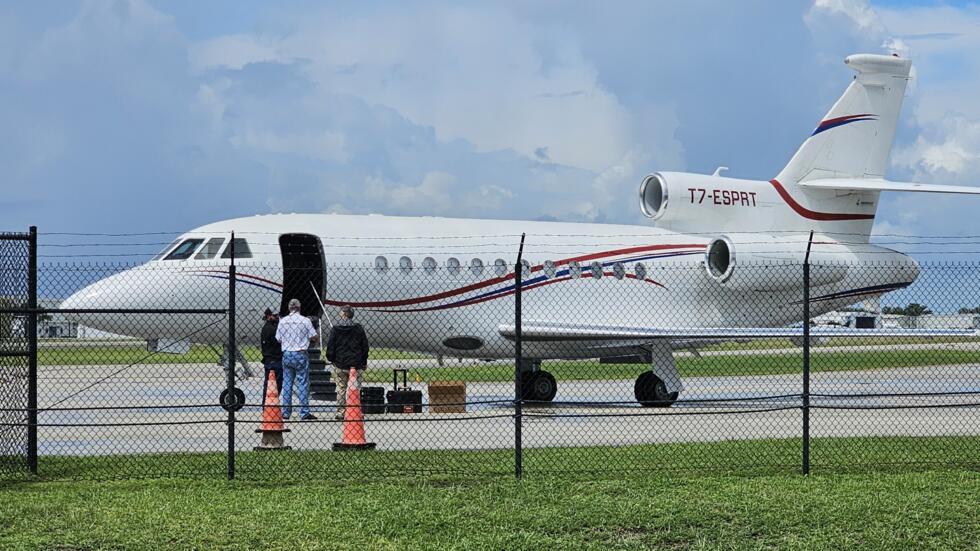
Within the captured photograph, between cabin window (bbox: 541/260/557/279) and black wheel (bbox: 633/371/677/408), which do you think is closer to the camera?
black wheel (bbox: 633/371/677/408)

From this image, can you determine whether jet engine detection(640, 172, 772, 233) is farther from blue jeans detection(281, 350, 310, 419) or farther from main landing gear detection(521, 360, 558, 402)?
blue jeans detection(281, 350, 310, 419)

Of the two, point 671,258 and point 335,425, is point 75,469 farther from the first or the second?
point 671,258

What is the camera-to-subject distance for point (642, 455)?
14.1 meters

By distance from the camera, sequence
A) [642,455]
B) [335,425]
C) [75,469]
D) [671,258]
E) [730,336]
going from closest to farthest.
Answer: [75,469]
[642,455]
[335,425]
[730,336]
[671,258]

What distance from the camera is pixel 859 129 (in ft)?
90.0

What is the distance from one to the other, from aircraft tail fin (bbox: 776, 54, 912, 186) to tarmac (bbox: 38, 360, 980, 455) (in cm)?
493

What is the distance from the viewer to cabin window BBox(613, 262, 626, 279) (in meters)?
24.0

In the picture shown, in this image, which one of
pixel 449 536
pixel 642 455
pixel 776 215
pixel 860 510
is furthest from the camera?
pixel 776 215

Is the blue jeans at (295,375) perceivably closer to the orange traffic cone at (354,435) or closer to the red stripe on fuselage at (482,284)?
the orange traffic cone at (354,435)

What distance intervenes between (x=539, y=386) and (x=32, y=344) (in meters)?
12.7

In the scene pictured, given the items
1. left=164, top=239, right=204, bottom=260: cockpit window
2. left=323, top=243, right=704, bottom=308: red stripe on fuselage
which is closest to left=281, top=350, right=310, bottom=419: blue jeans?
left=323, top=243, right=704, bottom=308: red stripe on fuselage

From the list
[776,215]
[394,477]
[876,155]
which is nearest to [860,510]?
[394,477]

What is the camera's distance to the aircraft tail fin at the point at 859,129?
88.2ft

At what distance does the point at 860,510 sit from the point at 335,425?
9350 millimetres
